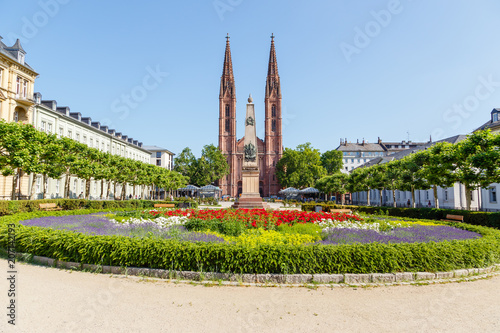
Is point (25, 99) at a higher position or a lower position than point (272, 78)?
lower

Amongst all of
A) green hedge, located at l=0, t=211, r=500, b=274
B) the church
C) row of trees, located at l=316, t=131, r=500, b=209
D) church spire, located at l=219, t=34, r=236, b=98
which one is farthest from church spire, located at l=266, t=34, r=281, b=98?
green hedge, located at l=0, t=211, r=500, b=274

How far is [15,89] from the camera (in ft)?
103

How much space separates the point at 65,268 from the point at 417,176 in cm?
2793

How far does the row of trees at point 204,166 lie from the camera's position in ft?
264

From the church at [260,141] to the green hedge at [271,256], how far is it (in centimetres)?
7876

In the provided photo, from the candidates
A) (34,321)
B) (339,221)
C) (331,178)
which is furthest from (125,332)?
(331,178)

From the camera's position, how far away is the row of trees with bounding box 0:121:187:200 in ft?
76.8

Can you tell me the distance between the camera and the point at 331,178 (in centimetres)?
5581

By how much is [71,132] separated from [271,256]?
45.4 meters

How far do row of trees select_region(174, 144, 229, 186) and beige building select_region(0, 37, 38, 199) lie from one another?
156 ft

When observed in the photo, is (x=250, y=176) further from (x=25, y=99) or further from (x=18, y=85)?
(x=18, y=85)

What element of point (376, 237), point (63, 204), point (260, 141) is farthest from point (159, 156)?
point (376, 237)

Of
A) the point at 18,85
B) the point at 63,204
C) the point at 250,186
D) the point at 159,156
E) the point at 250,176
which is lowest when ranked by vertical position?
the point at 63,204

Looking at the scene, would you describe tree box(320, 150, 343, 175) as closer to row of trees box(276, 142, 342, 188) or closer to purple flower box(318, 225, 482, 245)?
row of trees box(276, 142, 342, 188)
